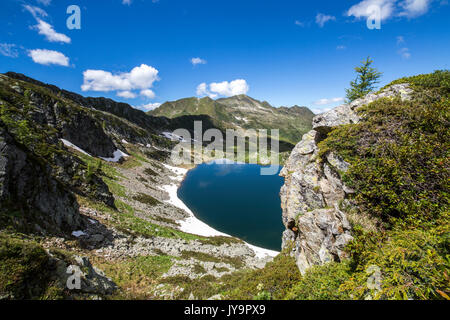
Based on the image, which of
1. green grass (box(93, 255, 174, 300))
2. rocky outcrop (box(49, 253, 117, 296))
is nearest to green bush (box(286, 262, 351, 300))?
rocky outcrop (box(49, 253, 117, 296))

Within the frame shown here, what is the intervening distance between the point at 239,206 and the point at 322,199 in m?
41.8

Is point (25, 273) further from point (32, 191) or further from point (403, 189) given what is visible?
point (403, 189)

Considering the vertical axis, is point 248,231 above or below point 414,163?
below

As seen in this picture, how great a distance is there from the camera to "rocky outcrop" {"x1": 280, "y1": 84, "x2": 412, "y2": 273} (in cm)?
891

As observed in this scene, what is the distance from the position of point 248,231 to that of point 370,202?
1357 inches

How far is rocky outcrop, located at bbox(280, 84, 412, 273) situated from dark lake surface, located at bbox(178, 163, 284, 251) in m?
24.6

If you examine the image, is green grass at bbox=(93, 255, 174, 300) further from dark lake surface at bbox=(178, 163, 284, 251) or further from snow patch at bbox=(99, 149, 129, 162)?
snow patch at bbox=(99, 149, 129, 162)

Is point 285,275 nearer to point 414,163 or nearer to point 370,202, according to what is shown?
point 370,202

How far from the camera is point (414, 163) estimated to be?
719 cm

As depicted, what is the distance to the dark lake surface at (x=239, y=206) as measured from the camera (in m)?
38.9

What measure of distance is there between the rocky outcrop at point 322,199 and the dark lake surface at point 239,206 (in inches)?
967

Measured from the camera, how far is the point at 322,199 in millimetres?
11977

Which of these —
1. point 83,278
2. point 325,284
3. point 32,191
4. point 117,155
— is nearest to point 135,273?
point 83,278

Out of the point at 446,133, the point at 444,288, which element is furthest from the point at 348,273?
the point at 446,133
